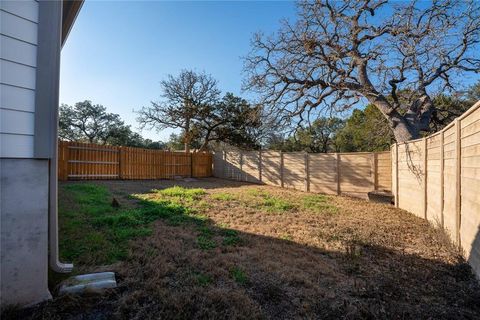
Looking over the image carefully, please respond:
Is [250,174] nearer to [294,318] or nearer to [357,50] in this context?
[357,50]

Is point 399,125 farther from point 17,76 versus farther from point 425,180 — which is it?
point 17,76

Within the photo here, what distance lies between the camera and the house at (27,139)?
1.80 meters

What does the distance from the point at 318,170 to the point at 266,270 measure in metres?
7.96

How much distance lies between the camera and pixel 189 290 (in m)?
2.24

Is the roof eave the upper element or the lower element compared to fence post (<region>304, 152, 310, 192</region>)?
upper

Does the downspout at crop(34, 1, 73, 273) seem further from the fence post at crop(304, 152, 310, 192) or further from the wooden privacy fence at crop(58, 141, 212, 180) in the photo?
the fence post at crop(304, 152, 310, 192)

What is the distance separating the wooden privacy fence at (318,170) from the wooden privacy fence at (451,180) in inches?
71.1

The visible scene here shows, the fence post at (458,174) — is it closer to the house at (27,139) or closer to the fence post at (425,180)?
the fence post at (425,180)

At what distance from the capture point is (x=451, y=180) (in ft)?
12.3

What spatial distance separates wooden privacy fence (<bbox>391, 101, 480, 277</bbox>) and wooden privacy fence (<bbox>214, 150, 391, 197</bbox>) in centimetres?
181

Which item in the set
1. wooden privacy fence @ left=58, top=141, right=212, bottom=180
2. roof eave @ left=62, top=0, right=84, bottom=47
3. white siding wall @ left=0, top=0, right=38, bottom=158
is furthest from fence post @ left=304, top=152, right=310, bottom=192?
white siding wall @ left=0, top=0, right=38, bottom=158

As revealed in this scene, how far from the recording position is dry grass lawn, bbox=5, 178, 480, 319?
2.03m

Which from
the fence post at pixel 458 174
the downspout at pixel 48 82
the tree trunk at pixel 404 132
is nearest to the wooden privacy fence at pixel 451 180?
the fence post at pixel 458 174

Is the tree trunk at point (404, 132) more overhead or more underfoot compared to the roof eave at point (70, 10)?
more underfoot
